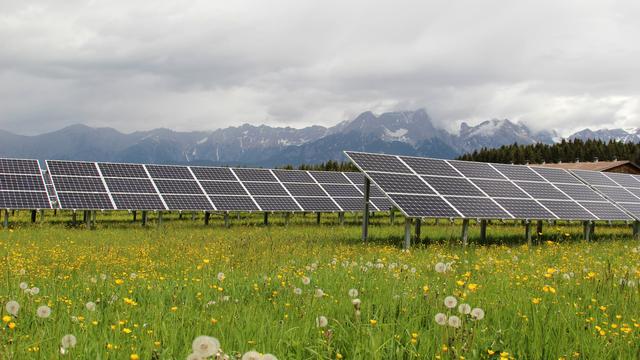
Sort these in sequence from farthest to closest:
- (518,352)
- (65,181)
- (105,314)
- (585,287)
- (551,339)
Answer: (65,181), (585,287), (105,314), (551,339), (518,352)

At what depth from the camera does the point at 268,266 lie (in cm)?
1233

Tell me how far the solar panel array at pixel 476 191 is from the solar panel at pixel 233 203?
11410mm

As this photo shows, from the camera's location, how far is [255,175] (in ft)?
Result: 132

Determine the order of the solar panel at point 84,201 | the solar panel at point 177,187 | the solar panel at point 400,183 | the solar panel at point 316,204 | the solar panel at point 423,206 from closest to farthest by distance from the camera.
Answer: the solar panel at point 423,206, the solar panel at point 400,183, the solar panel at point 84,201, the solar panel at point 177,187, the solar panel at point 316,204

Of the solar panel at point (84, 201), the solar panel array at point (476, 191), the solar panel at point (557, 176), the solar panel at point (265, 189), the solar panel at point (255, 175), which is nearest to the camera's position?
the solar panel array at point (476, 191)

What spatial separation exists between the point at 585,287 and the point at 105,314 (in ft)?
24.3

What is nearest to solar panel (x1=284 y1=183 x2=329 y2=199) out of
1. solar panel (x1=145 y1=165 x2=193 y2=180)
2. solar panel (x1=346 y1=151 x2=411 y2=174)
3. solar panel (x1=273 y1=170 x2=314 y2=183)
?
solar panel (x1=273 y1=170 x2=314 y2=183)

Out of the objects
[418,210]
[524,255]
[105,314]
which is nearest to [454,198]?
[418,210]

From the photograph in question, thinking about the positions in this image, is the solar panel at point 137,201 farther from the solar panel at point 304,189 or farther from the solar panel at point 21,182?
the solar panel at point 304,189

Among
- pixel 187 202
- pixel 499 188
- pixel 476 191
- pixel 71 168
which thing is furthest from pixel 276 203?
pixel 499 188

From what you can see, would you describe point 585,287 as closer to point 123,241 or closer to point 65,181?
point 123,241

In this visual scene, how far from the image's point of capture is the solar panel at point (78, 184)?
31172 mm

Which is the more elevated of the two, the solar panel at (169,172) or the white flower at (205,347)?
the solar panel at (169,172)

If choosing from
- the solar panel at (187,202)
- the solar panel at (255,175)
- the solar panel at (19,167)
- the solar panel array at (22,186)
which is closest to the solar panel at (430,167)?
the solar panel at (187,202)
